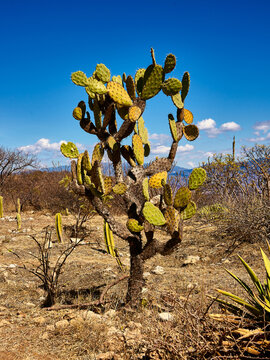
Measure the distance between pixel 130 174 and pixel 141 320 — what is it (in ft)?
4.88

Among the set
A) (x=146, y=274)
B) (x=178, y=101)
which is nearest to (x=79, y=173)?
(x=178, y=101)

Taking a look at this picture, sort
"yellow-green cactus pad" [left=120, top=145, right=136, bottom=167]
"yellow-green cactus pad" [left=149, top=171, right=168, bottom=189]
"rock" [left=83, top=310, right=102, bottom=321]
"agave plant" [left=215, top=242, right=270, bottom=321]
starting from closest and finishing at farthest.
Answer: "agave plant" [left=215, top=242, right=270, bottom=321]
"rock" [left=83, top=310, right=102, bottom=321]
"yellow-green cactus pad" [left=149, top=171, right=168, bottom=189]
"yellow-green cactus pad" [left=120, top=145, right=136, bottom=167]

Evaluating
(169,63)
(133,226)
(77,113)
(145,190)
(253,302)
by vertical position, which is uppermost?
(169,63)

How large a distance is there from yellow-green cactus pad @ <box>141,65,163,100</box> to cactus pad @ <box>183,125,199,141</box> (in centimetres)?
63

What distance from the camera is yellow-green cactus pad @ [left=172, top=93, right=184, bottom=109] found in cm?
348

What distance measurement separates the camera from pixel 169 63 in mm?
3238

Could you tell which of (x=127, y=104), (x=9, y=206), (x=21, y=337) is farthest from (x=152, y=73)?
(x=9, y=206)

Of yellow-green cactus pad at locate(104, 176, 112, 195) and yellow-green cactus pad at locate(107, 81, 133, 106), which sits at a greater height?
yellow-green cactus pad at locate(107, 81, 133, 106)

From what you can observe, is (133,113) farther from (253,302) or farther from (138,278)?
(253,302)

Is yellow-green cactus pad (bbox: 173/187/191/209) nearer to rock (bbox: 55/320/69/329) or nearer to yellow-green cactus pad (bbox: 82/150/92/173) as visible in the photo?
yellow-green cactus pad (bbox: 82/150/92/173)

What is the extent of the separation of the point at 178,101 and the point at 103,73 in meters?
0.86

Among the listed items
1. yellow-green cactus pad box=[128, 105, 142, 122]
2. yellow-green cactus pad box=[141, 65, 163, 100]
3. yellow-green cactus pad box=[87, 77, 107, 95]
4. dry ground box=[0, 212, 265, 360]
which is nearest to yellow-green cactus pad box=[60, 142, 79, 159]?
yellow-green cactus pad box=[87, 77, 107, 95]

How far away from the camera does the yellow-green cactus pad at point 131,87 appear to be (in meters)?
3.43

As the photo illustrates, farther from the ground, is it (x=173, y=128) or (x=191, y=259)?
(x=173, y=128)
